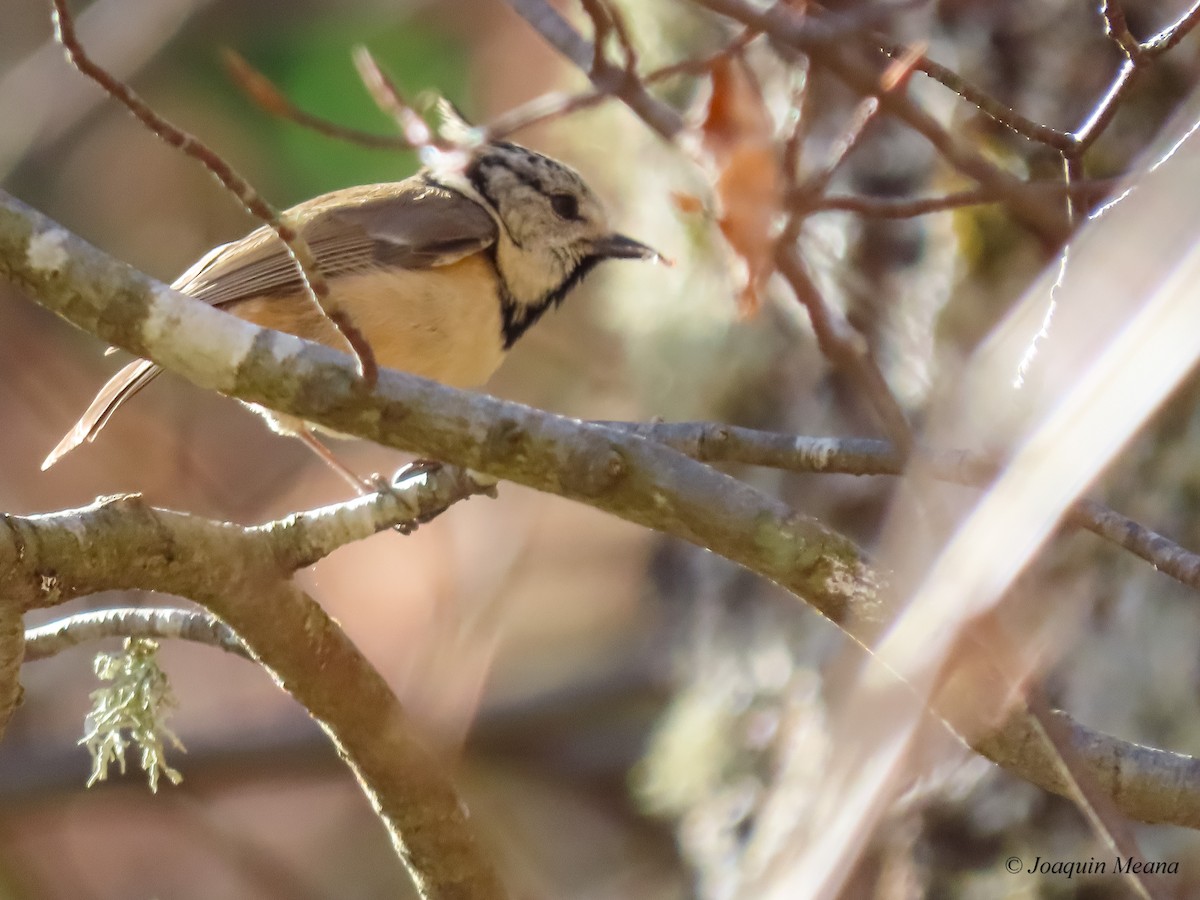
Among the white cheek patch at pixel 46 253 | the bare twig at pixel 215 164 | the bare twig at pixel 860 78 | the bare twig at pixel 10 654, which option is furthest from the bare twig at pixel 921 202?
the bare twig at pixel 10 654

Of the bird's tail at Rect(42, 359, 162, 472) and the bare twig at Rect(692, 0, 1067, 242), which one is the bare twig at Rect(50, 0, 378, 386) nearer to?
the bare twig at Rect(692, 0, 1067, 242)

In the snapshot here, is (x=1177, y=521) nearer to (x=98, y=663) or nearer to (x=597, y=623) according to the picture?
(x=98, y=663)

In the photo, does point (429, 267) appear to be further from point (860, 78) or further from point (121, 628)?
point (860, 78)

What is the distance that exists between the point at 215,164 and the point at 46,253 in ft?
1.43

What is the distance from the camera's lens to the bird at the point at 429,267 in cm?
318

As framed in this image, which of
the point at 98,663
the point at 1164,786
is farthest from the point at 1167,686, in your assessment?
the point at 98,663

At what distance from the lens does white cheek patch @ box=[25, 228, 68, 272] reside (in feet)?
5.53

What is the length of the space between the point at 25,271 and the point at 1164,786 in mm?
1617

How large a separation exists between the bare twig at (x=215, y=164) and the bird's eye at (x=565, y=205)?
224cm

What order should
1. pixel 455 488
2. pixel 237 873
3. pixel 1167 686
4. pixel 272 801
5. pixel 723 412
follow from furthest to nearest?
1. pixel 272 801
2. pixel 237 873
3. pixel 723 412
4. pixel 1167 686
5. pixel 455 488

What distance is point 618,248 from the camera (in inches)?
147

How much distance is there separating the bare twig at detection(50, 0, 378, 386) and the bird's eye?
224 centimetres

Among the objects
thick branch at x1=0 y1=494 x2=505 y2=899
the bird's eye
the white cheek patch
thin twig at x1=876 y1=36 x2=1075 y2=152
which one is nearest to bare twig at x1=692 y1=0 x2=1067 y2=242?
thin twig at x1=876 y1=36 x2=1075 y2=152

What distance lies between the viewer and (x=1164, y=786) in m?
1.70
